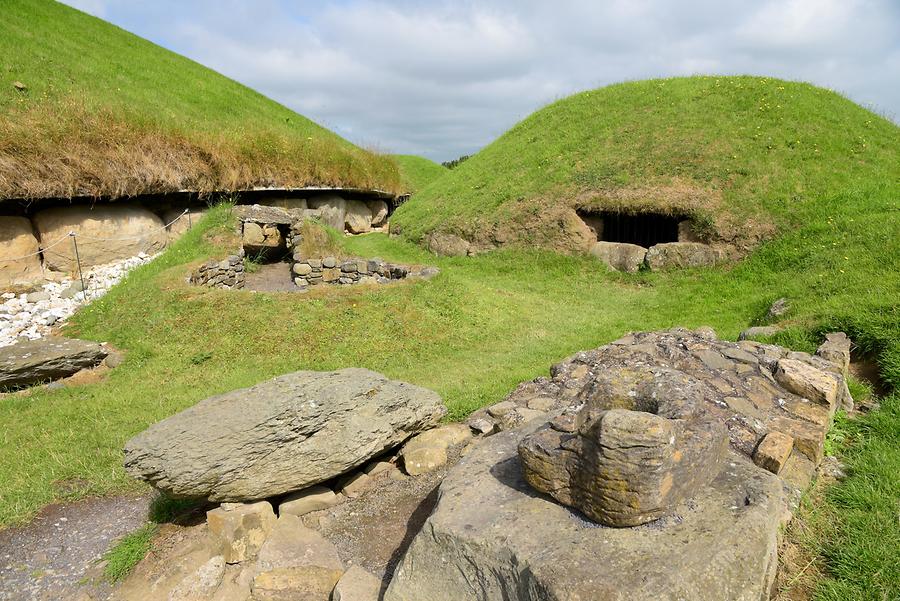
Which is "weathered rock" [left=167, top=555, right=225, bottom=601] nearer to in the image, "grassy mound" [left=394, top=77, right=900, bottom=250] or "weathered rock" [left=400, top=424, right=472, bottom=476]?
"weathered rock" [left=400, top=424, right=472, bottom=476]

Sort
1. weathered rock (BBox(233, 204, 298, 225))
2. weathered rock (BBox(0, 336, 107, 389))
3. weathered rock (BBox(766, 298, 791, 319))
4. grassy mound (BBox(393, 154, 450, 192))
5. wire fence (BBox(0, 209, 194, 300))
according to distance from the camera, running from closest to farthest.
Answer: weathered rock (BBox(0, 336, 107, 389)), weathered rock (BBox(766, 298, 791, 319)), wire fence (BBox(0, 209, 194, 300)), weathered rock (BBox(233, 204, 298, 225)), grassy mound (BBox(393, 154, 450, 192))

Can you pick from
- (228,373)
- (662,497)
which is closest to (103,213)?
(228,373)

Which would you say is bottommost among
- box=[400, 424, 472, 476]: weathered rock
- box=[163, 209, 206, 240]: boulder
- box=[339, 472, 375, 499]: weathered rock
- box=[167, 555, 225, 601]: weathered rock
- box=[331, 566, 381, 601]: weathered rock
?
box=[167, 555, 225, 601]: weathered rock

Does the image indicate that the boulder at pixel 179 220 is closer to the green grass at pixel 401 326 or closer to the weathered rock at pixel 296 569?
the green grass at pixel 401 326

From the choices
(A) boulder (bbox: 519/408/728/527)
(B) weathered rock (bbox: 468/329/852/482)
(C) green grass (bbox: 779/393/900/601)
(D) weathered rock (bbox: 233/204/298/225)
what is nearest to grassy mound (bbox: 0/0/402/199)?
(D) weathered rock (bbox: 233/204/298/225)

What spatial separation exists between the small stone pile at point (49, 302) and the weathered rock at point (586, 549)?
1068cm

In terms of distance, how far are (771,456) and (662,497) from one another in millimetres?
1842

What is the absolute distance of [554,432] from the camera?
391cm

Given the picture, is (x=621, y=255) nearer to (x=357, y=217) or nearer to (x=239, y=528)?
(x=357, y=217)

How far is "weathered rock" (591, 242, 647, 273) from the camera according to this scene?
15.6 metres

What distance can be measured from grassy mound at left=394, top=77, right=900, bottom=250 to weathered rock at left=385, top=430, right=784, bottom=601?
512 inches

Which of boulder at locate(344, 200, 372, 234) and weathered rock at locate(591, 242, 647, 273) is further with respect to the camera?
boulder at locate(344, 200, 372, 234)

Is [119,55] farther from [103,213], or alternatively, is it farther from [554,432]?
[554,432]

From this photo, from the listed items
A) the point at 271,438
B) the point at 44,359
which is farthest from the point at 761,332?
the point at 44,359
